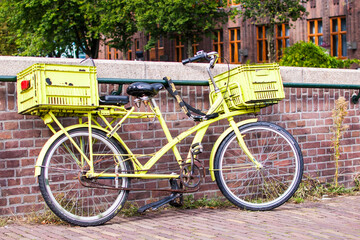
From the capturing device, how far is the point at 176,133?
6.28 metres

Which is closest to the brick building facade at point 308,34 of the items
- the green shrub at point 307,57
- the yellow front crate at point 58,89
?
the green shrub at point 307,57

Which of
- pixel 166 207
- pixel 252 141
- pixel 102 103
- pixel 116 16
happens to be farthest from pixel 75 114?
pixel 116 16

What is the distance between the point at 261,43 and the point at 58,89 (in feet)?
130

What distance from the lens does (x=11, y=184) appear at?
213 inches

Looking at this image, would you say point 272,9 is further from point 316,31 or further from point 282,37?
point 282,37

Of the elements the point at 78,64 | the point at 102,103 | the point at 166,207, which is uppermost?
the point at 78,64

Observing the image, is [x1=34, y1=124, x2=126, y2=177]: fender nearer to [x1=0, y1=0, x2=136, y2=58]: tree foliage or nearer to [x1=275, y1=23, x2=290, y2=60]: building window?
[x1=0, y1=0, x2=136, y2=58]: tree foliage

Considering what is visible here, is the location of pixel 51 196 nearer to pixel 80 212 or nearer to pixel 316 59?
pixel 80 212

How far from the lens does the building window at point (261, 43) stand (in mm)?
43156

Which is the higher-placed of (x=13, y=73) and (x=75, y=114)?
(x=13, y=73)

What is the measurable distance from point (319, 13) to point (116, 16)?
1269cm

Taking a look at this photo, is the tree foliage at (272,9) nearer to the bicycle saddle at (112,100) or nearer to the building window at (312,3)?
the building window at (312,3)

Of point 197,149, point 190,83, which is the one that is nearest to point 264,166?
point 197,149

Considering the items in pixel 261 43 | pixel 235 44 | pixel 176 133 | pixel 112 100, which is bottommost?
pixel 176 133
